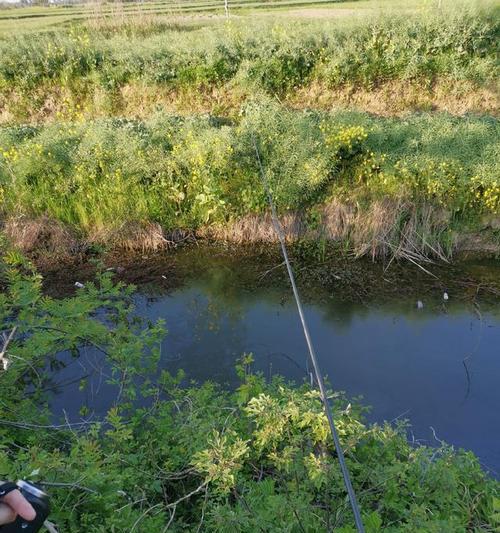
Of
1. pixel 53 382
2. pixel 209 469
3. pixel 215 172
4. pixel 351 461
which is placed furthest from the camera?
pixel 215 172

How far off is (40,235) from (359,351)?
4.50 m

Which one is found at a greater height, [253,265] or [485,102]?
[485,102]

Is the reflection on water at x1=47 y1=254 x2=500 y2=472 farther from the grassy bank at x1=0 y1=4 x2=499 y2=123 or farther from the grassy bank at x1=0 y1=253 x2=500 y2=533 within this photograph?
the grassy bank at x1=0 y1=4 x2=499 y2=123

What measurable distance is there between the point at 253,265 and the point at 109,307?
6.42 feet

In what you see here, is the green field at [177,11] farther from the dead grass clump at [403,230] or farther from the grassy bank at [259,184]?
the dead grass clump at [403,230]

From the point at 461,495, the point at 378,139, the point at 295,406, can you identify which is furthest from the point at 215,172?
the point at 461,495

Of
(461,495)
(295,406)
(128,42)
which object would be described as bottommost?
(461,495)

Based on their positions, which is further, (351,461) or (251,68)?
(251,68)

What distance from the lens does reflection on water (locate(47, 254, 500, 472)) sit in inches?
161

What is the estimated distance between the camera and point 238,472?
8.71ft

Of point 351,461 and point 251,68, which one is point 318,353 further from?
point 251,68

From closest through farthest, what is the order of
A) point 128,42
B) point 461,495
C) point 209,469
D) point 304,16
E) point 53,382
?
1. point 209,469
2. point 461,495
3. point 53,382
4. point 128,42
5. point 304,16

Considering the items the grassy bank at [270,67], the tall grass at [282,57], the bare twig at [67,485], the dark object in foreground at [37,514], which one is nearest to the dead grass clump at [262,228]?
the grassy bank at [270,67]

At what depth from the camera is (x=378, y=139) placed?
675cm
